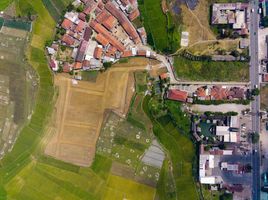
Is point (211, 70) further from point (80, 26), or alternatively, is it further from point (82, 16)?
point (82, 16)

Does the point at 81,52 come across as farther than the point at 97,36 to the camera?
No

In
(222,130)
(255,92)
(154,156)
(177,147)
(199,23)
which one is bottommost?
(154,156)

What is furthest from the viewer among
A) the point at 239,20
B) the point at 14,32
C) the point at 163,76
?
the point at 14,32

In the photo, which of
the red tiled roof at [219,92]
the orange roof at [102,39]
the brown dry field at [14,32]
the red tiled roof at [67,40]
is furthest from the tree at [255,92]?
the brown dry field at [14,32]

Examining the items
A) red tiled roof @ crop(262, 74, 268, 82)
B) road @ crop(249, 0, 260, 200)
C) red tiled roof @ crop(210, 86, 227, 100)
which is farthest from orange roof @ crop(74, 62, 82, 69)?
red tiled roof @ crop(262, 74, 268, 82)

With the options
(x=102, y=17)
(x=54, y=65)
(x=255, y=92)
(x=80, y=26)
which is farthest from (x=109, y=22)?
(x=255, y=92)

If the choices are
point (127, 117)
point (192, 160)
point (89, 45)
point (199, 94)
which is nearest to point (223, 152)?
point (192, 160)

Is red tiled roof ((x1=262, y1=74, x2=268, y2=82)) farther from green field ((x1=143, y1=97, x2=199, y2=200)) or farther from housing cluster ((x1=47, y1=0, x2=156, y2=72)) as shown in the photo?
housing cluster ((x1=47, y1=0, x2=156, y2=72))
